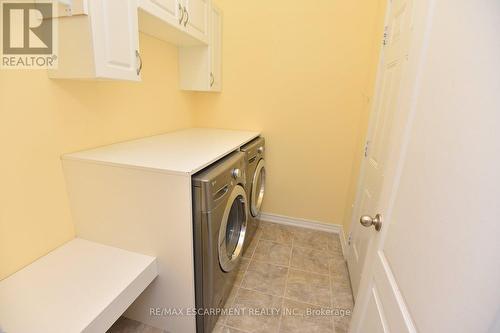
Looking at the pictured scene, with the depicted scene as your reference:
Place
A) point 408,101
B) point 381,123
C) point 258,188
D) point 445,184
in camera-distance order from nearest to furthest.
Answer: point 445,184, point 408,101, point 381,123, point 258,188

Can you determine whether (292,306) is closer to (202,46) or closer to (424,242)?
(424,242)

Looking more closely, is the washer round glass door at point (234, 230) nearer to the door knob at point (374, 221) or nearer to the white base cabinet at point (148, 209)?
the white base cabinet at point (148, 209)

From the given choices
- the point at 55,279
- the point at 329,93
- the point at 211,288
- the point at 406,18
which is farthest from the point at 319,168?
the point at 55,279

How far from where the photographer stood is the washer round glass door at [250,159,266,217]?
2125 millimetres

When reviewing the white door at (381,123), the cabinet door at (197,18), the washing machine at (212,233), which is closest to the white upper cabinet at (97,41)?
the cabinet door at (197,18)

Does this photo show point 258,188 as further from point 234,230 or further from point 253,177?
point 234,230

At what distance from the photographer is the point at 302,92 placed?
2.28 meters

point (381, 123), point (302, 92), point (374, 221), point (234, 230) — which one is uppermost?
point (302, 92)

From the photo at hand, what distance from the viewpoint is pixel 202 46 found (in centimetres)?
211

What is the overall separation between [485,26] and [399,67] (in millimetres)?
1017

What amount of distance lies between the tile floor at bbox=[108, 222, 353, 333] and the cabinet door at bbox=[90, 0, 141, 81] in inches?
59.1

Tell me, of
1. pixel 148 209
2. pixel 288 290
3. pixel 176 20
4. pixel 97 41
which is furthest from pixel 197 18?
pixel 288 290

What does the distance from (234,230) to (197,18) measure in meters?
1.69

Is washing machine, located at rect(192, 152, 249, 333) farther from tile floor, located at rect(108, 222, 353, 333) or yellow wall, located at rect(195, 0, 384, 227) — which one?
yellow wall, located at rect(195, 0, 384, 227)
